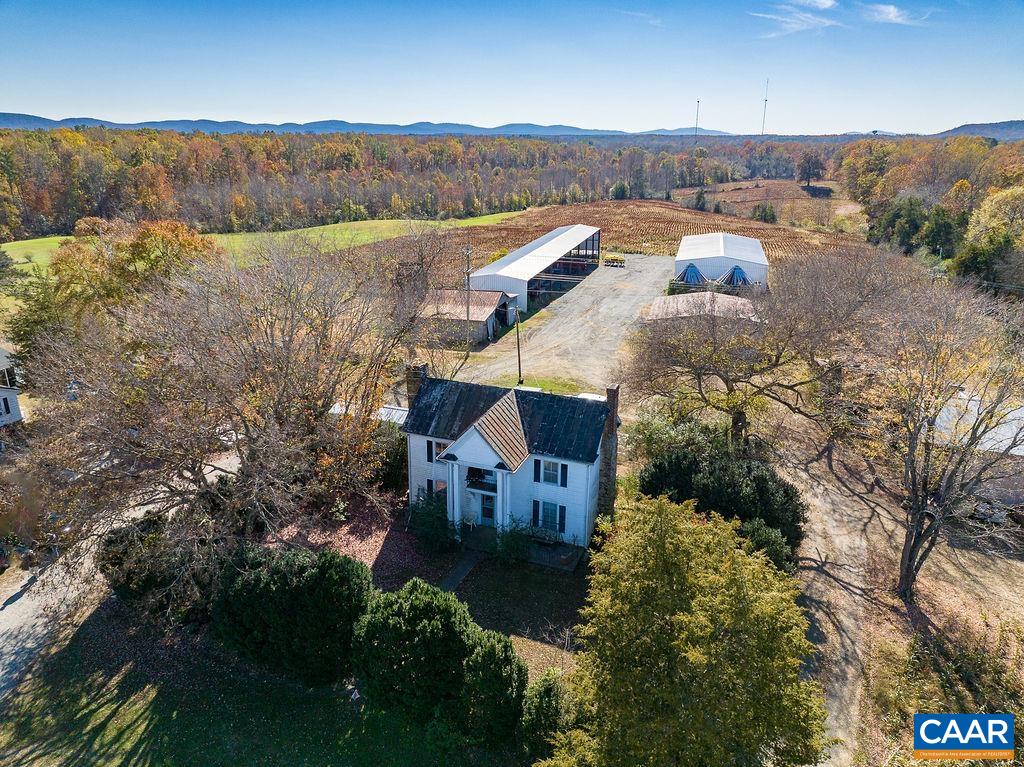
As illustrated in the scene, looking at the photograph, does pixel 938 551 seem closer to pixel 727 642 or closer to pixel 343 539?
pixel 727 642

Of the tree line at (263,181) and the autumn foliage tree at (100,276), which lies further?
the tree line at (263,181)

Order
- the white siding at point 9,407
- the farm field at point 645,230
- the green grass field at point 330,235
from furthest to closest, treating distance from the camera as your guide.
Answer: the farm field at point 645,230
the green grass field at point 330,235
the white siding at point 9,407

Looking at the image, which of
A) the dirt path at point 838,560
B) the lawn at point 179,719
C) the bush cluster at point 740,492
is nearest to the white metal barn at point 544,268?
the dirt path at point 838,560

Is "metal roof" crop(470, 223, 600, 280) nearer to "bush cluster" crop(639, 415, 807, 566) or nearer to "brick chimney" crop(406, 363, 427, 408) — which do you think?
"brick chimney" crop(406, 363, 427, 408)

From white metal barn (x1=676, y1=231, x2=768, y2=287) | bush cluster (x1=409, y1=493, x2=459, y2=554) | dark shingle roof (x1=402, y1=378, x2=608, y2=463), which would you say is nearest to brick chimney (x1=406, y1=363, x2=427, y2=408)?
dark shingle roof (x1=402, y1=378, x2=608, y2=463)

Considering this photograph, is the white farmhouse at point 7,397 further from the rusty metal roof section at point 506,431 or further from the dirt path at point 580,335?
the rusty metal roof section at point 506,431

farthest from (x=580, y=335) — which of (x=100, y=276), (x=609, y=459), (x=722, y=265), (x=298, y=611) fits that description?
(x=298, y=611)
